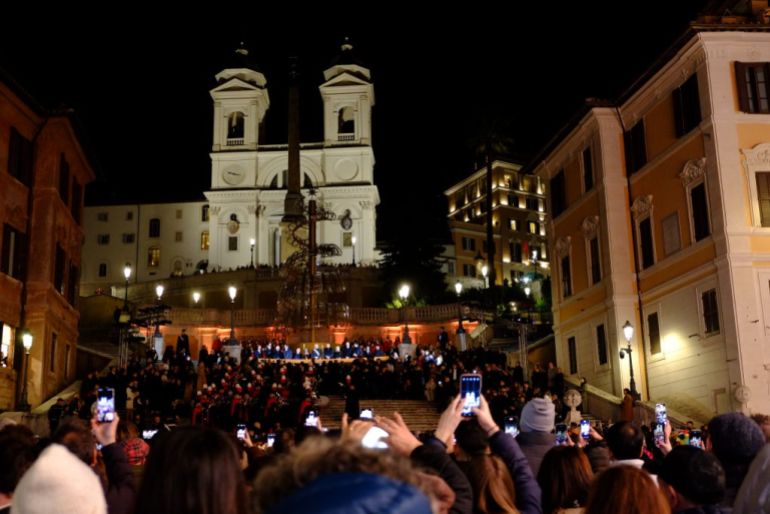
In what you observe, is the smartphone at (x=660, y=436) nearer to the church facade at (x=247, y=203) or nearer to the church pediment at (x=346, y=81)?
the church facade at (x=247, y=203)

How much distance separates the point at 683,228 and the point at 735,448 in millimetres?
26639

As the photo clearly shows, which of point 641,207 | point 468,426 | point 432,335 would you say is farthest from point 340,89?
point 468,426

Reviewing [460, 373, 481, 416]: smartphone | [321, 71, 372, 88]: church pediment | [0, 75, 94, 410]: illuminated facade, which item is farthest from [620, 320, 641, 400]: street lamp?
[321, 71, 372, 88]: church pediment

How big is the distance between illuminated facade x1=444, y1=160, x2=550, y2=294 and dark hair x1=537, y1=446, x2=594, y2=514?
299 ft

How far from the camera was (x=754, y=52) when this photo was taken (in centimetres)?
3023

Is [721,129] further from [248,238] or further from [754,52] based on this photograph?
[248,238]

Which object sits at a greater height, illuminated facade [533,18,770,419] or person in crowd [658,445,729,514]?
illuminated facade [533,18,770,419]

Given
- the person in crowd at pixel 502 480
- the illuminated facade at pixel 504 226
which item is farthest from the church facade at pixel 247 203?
the person in crowd at pixel 502 480

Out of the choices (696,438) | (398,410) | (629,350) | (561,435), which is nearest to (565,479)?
(561,435)

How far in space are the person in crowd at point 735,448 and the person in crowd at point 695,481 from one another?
0.66m

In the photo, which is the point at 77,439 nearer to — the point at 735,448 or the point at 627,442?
the point at 627,442

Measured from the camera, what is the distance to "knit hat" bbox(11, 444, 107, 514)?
335 cm

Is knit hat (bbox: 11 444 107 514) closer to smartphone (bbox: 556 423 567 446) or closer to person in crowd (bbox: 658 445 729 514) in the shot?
person in crowd (bbox: 658 445 729 514)

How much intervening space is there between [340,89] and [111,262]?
28572mm
